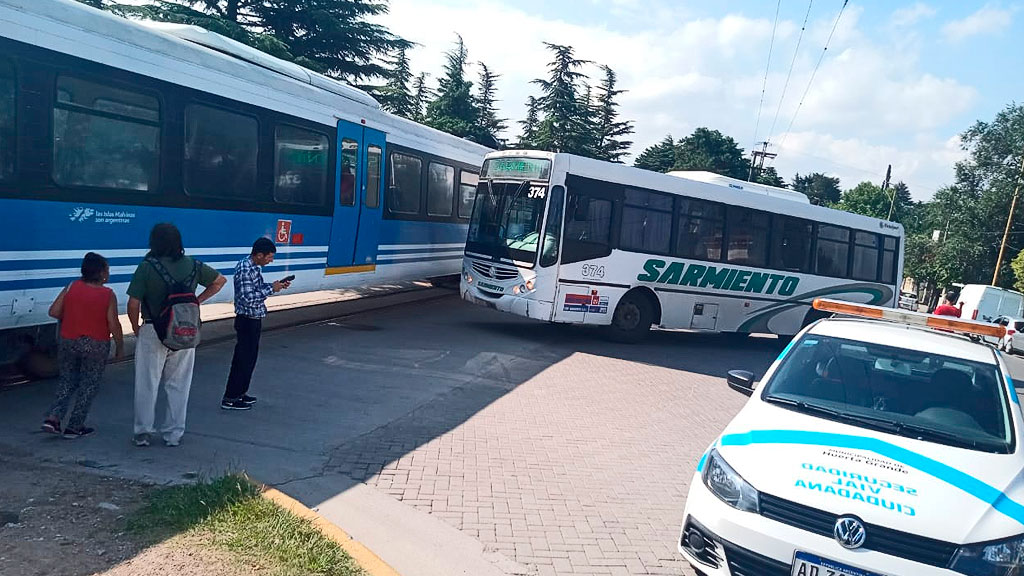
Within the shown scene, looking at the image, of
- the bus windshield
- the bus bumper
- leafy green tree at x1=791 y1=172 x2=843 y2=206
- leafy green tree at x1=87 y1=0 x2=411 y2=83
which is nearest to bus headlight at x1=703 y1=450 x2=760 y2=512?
the bus bumper

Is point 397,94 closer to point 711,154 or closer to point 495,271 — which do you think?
point 495,271

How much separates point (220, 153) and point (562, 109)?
34730 millimetres

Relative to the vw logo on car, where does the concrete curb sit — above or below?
below

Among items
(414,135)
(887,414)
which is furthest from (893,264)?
(887,414)

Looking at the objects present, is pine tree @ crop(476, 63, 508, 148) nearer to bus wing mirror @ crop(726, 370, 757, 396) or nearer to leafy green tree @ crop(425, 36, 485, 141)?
leafy green tree @ crop(425, 36, 485, 141)

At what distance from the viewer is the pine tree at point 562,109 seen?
42.1 m

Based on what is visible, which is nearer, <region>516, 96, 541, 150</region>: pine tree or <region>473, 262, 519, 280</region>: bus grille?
<region>473, 262, 519, 280</region>: bus grille

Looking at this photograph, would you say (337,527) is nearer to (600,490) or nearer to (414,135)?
(600,490)

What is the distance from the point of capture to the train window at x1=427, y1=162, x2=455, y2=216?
51.6 feet

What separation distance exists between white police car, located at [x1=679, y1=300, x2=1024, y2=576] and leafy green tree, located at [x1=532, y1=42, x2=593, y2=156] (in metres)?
37.4

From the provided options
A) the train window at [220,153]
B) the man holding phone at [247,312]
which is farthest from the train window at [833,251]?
the man holding phone at [247,312]

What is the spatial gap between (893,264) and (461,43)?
31451 mm

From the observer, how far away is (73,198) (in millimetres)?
7344

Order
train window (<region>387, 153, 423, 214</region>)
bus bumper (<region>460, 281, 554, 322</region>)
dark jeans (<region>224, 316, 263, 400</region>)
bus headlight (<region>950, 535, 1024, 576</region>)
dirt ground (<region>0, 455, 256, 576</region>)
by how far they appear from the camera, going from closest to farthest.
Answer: bus headlight (<region>950, 535, 1024, 576</region>) → dirt ground (<region>0, 455, 256, 576</region>) → dark jeans (<region>224, 316, 263, 400</region>) → bus bumper (<region>460, 281, 554, 322</region>) → train window (<region>387, 153, 423, 214</region>)
